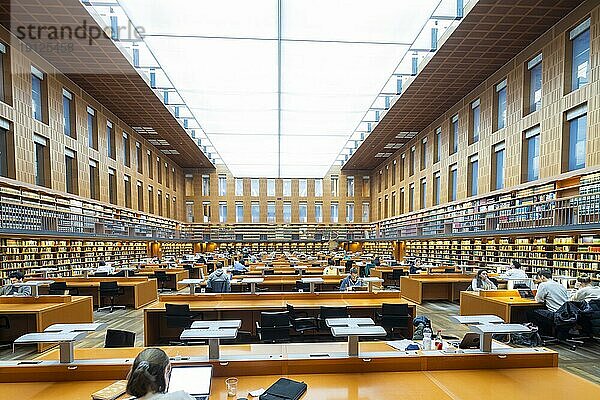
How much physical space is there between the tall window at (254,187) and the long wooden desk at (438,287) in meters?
24.4

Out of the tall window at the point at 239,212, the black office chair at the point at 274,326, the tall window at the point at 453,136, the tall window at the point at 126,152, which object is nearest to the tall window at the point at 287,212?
the tall window at the point at 239,212

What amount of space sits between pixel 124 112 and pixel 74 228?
27.2 ft

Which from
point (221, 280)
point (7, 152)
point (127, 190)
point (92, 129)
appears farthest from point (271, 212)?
point (221, 280)

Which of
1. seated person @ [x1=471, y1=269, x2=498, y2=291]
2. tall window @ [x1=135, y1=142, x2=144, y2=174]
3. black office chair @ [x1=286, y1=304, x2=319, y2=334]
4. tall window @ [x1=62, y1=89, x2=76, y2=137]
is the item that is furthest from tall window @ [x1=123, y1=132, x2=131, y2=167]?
seated person @ [x1=471, y1=269, x2=498, y2=291]

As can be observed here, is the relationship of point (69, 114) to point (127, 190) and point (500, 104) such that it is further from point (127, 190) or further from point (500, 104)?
point (500, 104)

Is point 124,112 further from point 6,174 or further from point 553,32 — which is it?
point 553,32

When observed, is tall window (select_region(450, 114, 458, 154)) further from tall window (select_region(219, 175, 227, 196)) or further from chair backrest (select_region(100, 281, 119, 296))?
tall window (select_region(219, 175, 227, 196))

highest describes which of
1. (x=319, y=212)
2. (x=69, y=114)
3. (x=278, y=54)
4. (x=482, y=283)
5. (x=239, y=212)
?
(x=278, y=54)

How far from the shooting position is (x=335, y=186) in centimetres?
3516

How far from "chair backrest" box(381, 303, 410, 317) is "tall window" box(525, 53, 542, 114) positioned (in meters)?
10.5

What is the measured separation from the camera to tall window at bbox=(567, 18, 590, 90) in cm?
1068

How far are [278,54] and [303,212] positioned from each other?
70.4 ft

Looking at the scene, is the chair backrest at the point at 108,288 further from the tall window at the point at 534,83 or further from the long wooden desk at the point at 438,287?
the tall window at the point at 534,83

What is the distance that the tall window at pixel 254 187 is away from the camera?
114 feet
